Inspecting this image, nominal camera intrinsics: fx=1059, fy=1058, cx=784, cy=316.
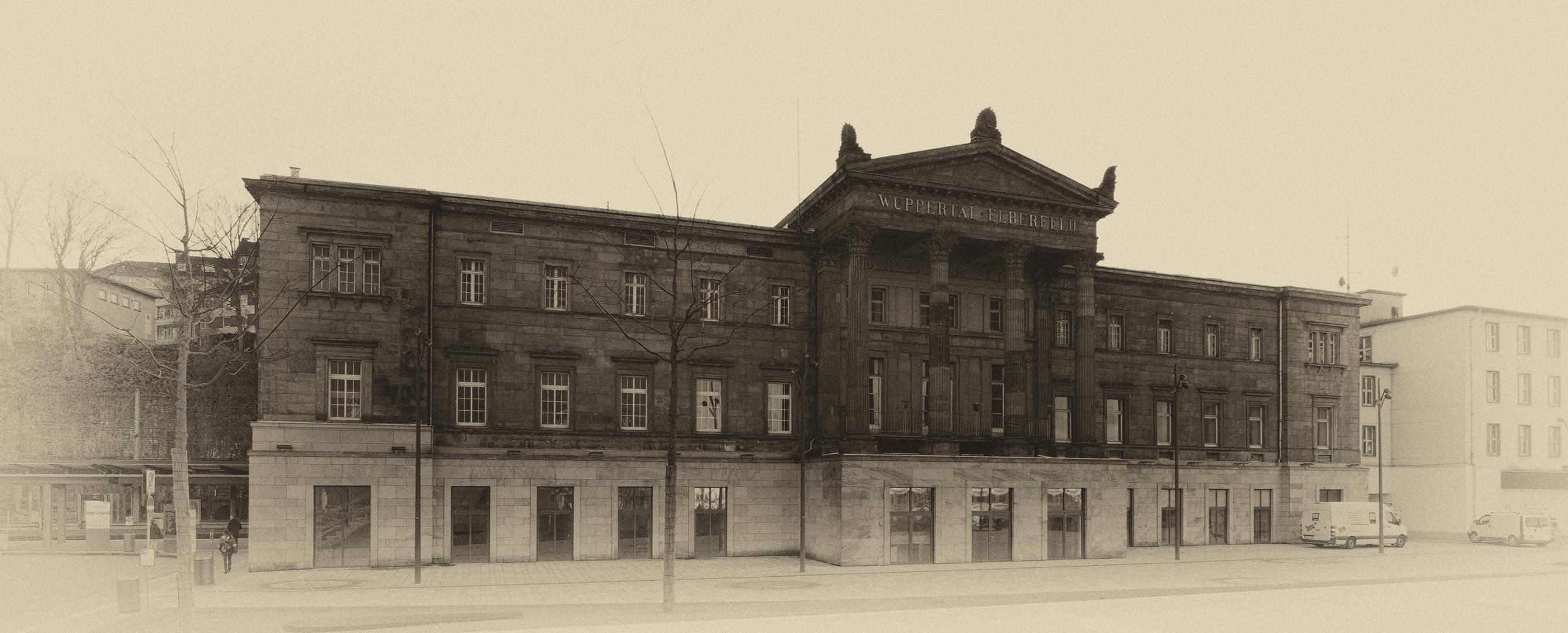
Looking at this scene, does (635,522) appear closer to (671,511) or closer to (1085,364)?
(671,511)

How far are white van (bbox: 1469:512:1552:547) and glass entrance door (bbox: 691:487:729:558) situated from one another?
4110 cm

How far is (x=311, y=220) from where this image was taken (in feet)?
119

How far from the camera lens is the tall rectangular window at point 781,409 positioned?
42.7 metres

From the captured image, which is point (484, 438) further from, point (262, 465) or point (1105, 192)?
point (1105, 192)

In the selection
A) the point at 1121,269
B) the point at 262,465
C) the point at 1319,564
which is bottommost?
the point at 1319,564

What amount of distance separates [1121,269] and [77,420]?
5125 centimetres

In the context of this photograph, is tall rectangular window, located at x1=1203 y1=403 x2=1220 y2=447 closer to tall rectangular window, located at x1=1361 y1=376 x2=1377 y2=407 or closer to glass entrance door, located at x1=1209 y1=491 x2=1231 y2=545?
glass entrance door, located at x1=1209 y1=491 x2=1231 y2=545

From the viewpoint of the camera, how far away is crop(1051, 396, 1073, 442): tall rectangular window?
48.1m

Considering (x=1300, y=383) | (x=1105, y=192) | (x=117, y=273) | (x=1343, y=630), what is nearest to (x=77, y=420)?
(x=117, y=273)

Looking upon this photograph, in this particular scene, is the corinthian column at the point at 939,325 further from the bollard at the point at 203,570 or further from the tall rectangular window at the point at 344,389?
the bollard at the point at 203,570

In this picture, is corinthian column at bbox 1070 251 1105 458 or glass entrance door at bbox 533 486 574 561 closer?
glass entrance door at bbox 533 486 574 561

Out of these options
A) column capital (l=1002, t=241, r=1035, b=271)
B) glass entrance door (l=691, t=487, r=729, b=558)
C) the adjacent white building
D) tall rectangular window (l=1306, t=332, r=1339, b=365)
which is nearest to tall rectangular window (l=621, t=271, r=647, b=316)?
glass entrance door (l=691, t=487, r=729, b=558)

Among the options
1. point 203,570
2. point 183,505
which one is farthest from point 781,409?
point 183,505

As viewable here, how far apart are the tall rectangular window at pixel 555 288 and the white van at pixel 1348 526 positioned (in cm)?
3640
